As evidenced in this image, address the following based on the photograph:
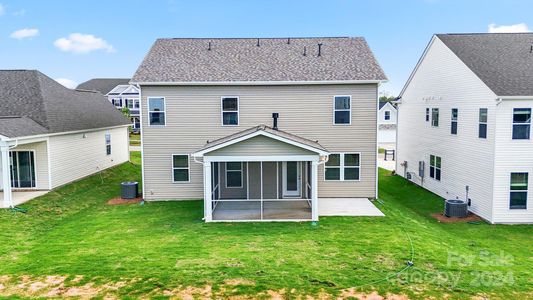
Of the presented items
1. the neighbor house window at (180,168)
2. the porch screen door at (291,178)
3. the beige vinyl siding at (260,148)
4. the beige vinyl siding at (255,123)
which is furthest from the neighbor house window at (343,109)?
the neighbor house window at (180,168)

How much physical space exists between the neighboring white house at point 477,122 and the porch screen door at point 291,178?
720 cm

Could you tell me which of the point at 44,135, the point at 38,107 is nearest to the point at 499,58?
the point at 44,135

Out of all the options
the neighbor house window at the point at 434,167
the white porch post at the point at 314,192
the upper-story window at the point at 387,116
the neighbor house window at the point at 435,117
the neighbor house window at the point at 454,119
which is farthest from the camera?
the upper-story window at the point at 387,116

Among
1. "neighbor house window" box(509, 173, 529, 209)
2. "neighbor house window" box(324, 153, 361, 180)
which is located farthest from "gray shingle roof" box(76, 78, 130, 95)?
"neighbor house window" box(509, 173, 529, 209)

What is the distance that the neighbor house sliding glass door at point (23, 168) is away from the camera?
19.5 meters

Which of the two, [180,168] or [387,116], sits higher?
[387,116]

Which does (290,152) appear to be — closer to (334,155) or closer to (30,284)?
(334,155)

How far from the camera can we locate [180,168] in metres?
18.0

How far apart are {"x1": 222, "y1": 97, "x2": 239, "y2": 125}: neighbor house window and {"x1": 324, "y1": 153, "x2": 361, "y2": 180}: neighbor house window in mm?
4566

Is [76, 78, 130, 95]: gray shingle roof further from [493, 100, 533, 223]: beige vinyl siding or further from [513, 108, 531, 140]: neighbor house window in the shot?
Answer: [513, 108, 531, 140]: neighbor house window

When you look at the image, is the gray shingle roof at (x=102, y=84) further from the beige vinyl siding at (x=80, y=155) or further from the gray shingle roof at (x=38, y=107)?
the gray shingle roof at (x=38, y=107)

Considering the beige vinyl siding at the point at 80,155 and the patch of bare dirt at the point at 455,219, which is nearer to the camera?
the patch of bare dirt at the point at 455,219

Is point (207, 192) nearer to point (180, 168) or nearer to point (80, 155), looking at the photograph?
point (180, 168)

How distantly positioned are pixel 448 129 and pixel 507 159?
4.26m
